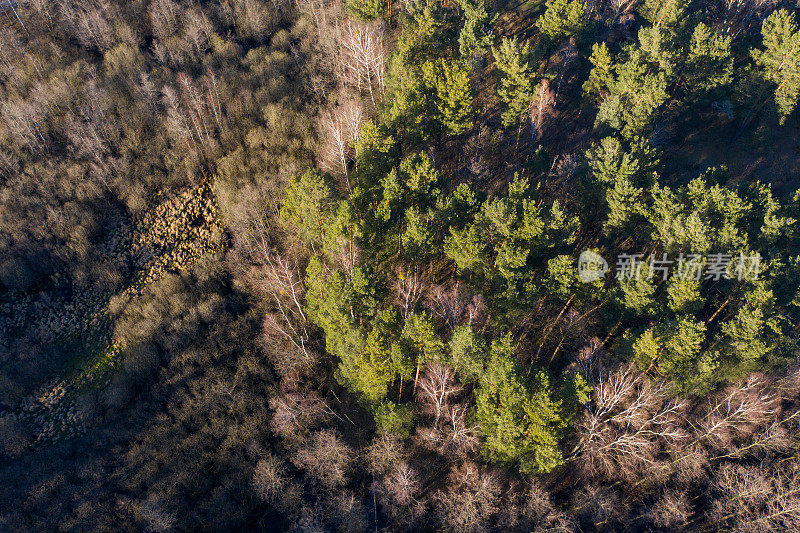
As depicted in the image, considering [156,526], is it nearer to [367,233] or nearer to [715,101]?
[367,233]

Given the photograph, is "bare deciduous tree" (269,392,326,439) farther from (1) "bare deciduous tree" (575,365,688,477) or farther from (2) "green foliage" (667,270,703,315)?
(2) "green foliage" (667,270,703,315)

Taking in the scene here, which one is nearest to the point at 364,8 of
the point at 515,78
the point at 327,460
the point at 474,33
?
the point at 474,33

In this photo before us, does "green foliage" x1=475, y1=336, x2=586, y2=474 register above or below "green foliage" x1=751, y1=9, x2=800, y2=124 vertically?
below

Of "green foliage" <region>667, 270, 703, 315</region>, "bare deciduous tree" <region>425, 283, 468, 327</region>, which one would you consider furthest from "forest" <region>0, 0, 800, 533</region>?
"bare deciduous tree" <region>425, 283, 468, 327</region>

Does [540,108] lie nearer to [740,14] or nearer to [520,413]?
[520,413]

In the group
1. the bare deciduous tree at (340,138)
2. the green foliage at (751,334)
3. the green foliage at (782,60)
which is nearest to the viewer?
the green foliage at (751,334)

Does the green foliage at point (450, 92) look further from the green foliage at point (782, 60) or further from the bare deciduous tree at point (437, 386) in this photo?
the green foliage at point (782, 60)

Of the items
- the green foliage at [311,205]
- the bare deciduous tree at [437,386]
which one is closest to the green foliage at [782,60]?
the bare deciduous tree at [437,386]
